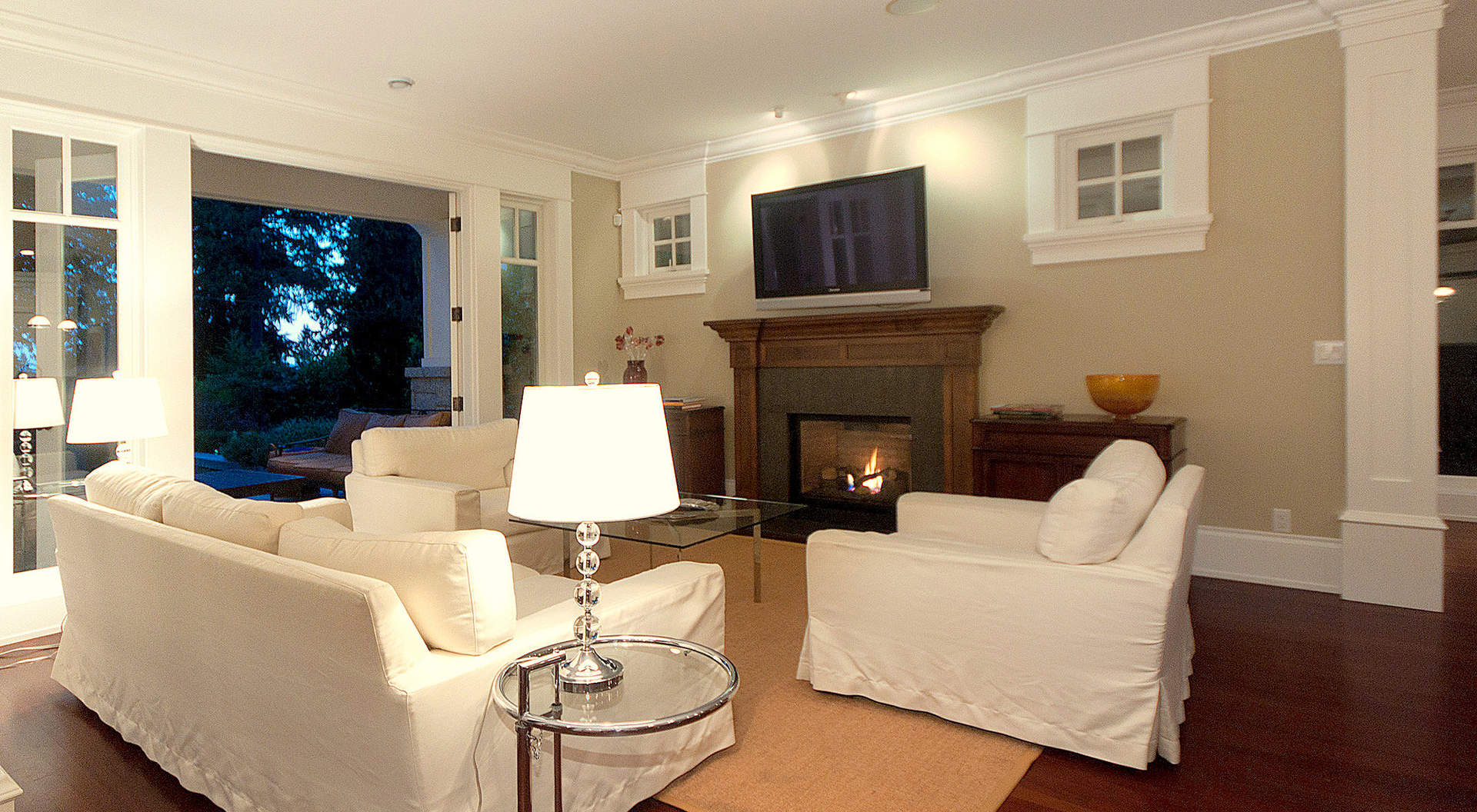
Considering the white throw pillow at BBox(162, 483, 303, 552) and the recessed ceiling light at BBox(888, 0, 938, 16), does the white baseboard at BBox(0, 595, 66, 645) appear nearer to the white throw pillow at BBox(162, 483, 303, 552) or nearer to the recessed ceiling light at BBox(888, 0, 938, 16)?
the white throw pillow at BBox(162, 483, 303, 552)

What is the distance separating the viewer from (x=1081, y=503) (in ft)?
6.98

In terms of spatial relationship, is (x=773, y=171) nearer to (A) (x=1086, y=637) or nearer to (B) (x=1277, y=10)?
(B) (x=1277, y=10)

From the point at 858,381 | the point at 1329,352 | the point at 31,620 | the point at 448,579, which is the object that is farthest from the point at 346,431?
the point at 1329,352


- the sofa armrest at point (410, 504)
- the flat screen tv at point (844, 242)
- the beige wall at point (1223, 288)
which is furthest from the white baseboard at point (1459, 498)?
the sofa armrest at point (410, 504)

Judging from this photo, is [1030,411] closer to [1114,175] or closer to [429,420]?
[1114,175]

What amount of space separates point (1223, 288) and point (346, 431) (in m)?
6.15

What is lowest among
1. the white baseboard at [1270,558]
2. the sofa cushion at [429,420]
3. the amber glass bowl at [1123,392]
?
the white baseboard at [1270,558]

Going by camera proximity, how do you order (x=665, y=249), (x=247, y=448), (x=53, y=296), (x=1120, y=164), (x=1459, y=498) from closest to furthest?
(x=53, y=296), (x=1120, y=164), (x=1459, y=498), (x=665, y=249), (x=247, y=448)

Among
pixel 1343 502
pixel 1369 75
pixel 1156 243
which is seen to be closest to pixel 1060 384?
pixel 1156 243

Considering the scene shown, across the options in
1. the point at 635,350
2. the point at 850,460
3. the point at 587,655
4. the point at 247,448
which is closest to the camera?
the point at 587,655

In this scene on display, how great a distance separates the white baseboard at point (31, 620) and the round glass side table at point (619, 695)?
3027 mm

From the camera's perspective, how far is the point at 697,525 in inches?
133

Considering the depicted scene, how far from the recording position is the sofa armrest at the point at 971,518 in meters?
2.81

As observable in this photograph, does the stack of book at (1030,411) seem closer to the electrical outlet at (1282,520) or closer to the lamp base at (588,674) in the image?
the electrical outlet at (1282,520)
